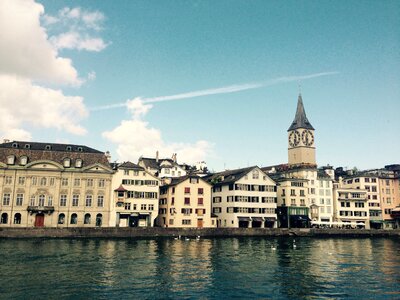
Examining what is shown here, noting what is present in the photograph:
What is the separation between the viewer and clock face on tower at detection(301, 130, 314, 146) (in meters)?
139

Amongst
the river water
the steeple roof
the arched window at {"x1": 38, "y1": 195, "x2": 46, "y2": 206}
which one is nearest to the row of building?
the arched window at {"x1": 38, "y1": 195, "x2": 46, "y2": 206}

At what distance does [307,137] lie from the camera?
140m

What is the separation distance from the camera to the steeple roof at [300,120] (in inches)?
5615

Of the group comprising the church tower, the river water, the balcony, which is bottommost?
the river water

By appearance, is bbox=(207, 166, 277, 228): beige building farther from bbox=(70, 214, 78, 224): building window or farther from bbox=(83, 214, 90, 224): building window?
bbox=(70, 214, 78, 224): building window

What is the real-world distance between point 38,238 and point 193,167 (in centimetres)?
9555

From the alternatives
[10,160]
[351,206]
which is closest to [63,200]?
[10,160]

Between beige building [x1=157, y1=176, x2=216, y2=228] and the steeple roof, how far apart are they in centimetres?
4997

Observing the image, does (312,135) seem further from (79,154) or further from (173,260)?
(173,260)

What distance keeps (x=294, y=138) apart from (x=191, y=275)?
109m

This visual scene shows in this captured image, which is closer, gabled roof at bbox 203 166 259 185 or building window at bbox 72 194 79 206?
building window at bbox 72 194 79 206

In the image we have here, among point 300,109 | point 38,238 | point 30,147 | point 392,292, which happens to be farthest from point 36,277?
point 300,109

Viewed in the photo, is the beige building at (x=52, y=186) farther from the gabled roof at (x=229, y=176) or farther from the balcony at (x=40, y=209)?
the gabled roof at (x=229, y=176)

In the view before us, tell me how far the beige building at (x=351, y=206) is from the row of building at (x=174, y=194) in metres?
0.32
